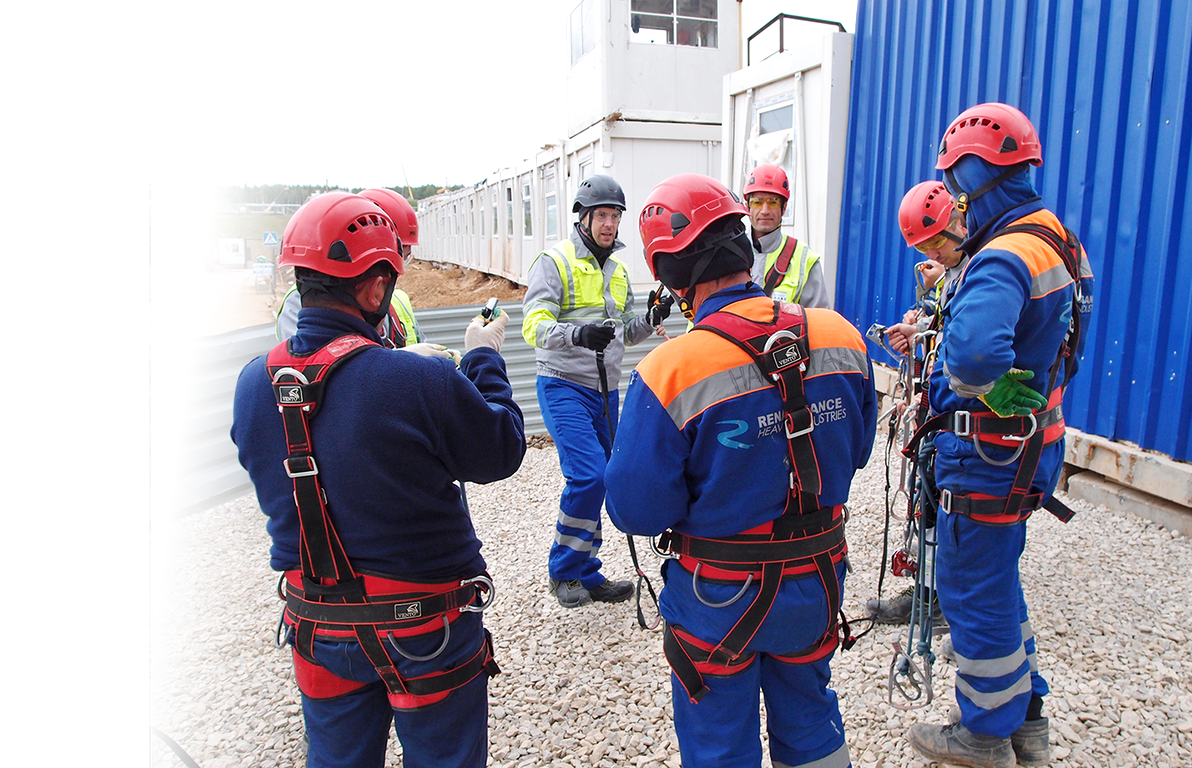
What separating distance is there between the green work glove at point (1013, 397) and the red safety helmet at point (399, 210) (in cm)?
223

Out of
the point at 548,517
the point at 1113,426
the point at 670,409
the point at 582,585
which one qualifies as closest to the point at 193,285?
the point at 670,409

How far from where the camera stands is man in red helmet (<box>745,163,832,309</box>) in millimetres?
3975

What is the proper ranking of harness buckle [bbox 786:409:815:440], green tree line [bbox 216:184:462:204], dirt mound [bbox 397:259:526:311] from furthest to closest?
dirt mound [bbox 397:259:526:311], harness buckle [bbox 786:409:815:440], green tree line [bbox 216:184:462:204]

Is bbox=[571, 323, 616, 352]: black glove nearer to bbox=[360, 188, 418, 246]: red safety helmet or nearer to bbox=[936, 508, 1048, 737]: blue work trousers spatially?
bbox=[360, 188, 418, 246]: red safety helmet

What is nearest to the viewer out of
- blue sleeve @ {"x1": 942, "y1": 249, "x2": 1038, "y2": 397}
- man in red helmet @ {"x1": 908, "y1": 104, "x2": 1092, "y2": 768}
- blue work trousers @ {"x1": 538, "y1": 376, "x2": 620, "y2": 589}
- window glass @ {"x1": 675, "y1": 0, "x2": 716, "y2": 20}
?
blue sleeve @ {"x1": 942, "y1": 249, "x2": 1038, "y2": 397}

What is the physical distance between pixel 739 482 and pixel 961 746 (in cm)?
158

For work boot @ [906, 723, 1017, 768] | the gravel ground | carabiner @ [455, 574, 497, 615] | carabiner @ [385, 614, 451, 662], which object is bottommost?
the gravel ground

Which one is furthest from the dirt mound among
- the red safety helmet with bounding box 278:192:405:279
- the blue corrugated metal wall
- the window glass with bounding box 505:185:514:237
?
the red safety helmet with bounding box 278:192:405:279

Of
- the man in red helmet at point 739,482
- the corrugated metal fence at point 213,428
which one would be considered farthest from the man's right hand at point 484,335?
the corrugated metal fence at point 213,428

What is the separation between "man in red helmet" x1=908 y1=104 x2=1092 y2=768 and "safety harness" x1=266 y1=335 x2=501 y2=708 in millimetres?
1643

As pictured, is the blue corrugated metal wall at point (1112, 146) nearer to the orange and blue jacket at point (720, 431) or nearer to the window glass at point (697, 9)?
the orange and blue jacket at point (720, 431)

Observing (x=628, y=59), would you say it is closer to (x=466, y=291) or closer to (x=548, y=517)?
(x=548, y=517)

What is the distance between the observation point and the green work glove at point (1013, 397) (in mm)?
2254

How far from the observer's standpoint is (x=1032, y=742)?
8.29 ft
